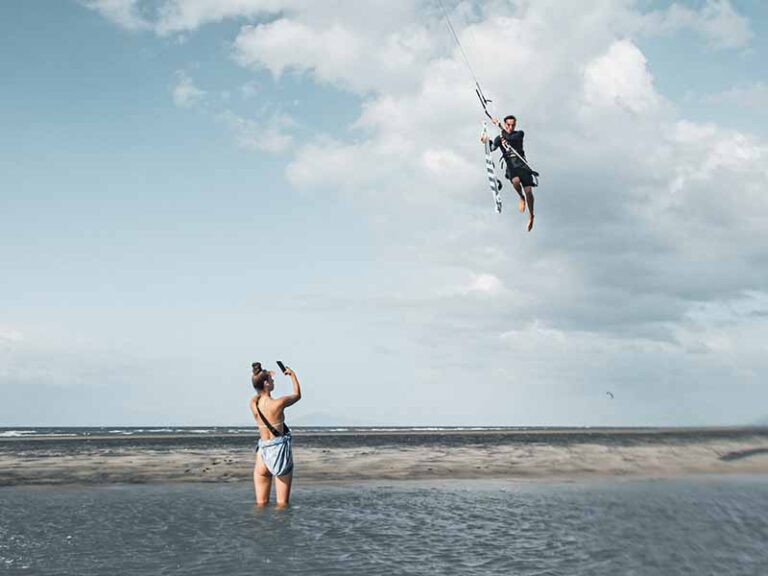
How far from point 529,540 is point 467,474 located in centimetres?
1264

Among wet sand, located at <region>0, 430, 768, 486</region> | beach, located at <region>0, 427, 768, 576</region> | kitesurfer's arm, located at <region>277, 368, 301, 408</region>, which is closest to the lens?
beach, located at <region>0, 427, 768, 576</region>

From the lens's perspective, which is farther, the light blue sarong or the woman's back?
the light blue sarong

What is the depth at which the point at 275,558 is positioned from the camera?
959 centimetres

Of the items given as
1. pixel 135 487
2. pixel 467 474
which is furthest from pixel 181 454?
pixel 467 474

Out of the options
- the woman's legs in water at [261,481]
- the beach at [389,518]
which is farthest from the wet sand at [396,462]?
the woman's legs in water at [261,481]

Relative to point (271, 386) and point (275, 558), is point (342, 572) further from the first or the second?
point (271, 386)

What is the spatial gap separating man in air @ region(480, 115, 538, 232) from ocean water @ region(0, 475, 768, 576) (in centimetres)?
668

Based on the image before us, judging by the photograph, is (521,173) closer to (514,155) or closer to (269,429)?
(514,155)

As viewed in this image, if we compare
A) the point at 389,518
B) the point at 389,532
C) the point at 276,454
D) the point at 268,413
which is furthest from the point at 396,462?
the point at 389,532

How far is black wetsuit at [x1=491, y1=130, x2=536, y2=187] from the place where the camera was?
1420 cm

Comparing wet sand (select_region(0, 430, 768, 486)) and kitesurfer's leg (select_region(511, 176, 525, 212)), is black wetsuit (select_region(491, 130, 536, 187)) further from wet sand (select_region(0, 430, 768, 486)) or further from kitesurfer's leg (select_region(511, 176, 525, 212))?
wet sand (select_region(0, 430, 768, 486))

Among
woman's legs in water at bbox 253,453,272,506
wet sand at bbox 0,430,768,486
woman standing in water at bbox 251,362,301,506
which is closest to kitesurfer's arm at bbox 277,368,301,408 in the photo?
woman standing in water at bbox 251,362,301,506

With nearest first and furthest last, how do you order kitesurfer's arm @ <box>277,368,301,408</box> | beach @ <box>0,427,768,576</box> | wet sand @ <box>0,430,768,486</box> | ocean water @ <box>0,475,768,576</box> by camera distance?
ocean water @ <box>0,475,768,576</box>, beach @ <box>0,427,768,576</box>, kitesurfer's arm @ <box>277,368,301,408</box>, wet sand @ <box>0,430,768,486</box>

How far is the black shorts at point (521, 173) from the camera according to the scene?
14.3 metres
